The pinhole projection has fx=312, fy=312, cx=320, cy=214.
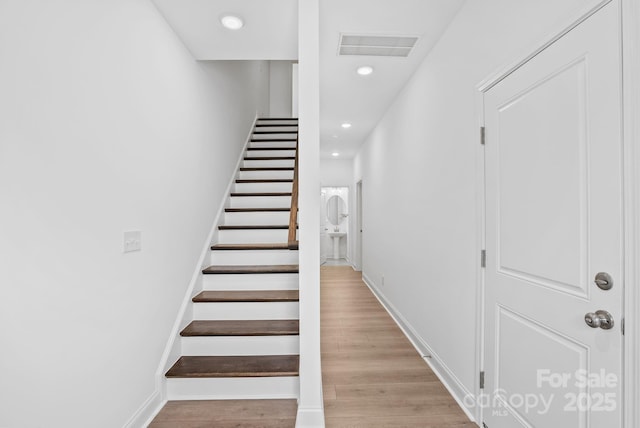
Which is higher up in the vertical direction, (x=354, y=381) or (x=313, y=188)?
(x=313, y=188)

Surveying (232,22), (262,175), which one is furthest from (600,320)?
(262,175)

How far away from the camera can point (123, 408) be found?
5.33 feet

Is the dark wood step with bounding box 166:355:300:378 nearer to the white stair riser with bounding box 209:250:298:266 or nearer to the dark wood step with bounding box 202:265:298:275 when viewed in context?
the dark wood step with bounding box 202:265:298:275

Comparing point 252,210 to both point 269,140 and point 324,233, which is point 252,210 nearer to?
point 269,140

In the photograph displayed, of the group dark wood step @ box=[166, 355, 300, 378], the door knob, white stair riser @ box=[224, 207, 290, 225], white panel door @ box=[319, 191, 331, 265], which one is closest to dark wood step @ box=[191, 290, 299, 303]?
dark wood step @ box=[166, 355, 300, 378]

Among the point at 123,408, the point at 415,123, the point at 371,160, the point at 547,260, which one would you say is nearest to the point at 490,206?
the point at 547,260

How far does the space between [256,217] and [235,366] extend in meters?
1.63

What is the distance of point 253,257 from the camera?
2.94 metres

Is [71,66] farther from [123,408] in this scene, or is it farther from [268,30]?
[123,408]

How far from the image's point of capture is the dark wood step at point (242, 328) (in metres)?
→ 2.21

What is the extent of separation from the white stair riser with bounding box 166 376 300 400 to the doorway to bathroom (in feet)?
19.6

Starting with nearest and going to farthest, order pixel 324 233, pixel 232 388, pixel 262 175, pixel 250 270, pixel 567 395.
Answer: pixel 567 395 → pixel 232 388 → pixel 250 270 → pixel 262 175 → pixel 324 233

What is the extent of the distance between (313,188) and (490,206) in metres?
0.99

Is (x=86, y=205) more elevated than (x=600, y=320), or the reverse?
(x=86, y=205)
